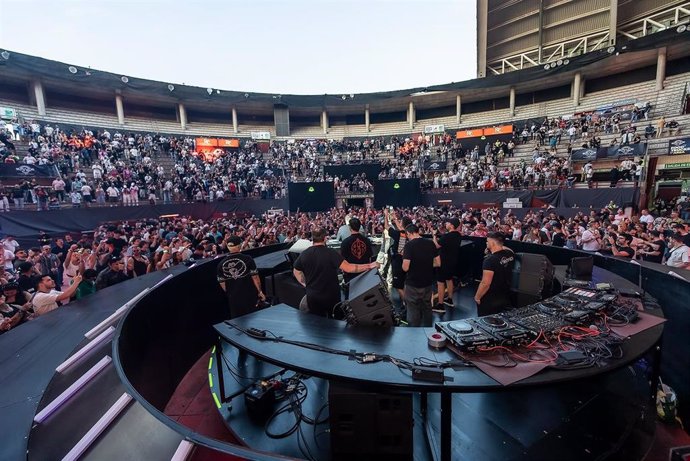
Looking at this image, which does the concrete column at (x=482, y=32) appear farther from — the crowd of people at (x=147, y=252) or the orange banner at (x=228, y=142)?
the orange banner at (x=228, y=142)

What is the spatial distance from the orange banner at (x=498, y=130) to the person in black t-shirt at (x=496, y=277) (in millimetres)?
26364

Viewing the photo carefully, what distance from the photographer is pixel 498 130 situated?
26359mm

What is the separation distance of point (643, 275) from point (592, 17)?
3274 centimetres

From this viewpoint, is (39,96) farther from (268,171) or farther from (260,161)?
(268,171)

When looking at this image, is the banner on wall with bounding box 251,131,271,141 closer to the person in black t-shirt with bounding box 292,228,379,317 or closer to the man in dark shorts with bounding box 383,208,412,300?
the man in dark shorts with bounding box 383,208,412,300

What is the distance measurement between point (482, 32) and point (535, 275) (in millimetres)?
34199

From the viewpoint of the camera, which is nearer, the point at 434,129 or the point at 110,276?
the point at 110,276

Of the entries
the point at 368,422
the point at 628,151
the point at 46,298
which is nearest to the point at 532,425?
the point at 368,422

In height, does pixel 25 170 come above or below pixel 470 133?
below

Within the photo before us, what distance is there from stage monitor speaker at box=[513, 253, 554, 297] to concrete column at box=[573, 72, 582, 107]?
89.1 feet

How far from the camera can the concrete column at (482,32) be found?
93.8 ft

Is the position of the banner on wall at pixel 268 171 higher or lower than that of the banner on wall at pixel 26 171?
higher

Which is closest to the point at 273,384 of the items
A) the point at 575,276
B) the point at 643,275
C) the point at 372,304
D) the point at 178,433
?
the point at 372,304

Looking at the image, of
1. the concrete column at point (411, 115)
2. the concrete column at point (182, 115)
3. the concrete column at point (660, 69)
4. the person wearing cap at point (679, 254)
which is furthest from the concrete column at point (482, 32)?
the person wearing cap at point (679, 254)
